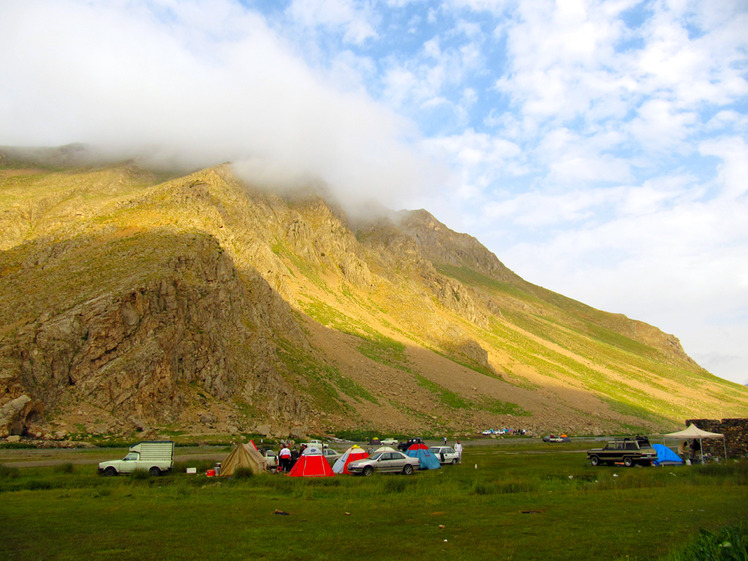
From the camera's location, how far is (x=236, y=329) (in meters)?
66.2

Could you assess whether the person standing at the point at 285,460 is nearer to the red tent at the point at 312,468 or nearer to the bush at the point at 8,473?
the red tent at the point at 312,468

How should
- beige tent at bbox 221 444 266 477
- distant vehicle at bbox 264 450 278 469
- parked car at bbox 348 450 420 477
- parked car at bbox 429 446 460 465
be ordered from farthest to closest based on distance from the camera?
parked car at bbox 429 446 460 465, distant vehicle at bbox 264 450 278 469, parked car at bbox 348 450 420 477, beige tent at bbox 221 444 266 477

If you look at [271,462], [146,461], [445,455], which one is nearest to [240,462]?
[271,462]

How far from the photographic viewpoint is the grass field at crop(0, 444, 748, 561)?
11.2 m

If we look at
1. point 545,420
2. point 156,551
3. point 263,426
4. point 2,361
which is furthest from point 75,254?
point 545,420

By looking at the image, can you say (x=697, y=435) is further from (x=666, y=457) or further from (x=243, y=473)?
(x=243, y=473)

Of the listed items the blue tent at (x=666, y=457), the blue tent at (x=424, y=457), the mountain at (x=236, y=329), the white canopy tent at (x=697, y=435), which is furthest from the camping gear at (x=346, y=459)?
the white canopy tent at (x=697, y=435)

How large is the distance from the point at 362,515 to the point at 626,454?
25473 millimetres

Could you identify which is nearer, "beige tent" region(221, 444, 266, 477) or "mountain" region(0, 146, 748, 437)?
"beige tent" region(221, 444, 266, 477)

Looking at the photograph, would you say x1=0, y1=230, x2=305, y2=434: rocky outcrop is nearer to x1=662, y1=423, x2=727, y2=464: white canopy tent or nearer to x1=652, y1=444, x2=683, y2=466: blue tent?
x1=652, y1=444, x2=683, y2=466: blue tent

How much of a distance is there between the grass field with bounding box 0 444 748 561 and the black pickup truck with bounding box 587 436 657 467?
7864 millimetres

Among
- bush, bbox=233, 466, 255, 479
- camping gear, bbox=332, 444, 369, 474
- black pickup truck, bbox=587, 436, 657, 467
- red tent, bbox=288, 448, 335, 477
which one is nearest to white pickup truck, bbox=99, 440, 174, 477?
bush, bbox=233, 466, 255, 479

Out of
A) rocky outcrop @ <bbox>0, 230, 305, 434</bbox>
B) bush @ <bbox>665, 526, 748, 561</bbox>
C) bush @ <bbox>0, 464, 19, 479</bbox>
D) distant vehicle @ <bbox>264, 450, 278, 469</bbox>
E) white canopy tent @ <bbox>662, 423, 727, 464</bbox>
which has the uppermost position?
rocky outcrop @ <bbox>0, 230, 305, 434</bbox>

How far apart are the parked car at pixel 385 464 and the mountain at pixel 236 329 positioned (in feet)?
83.7
